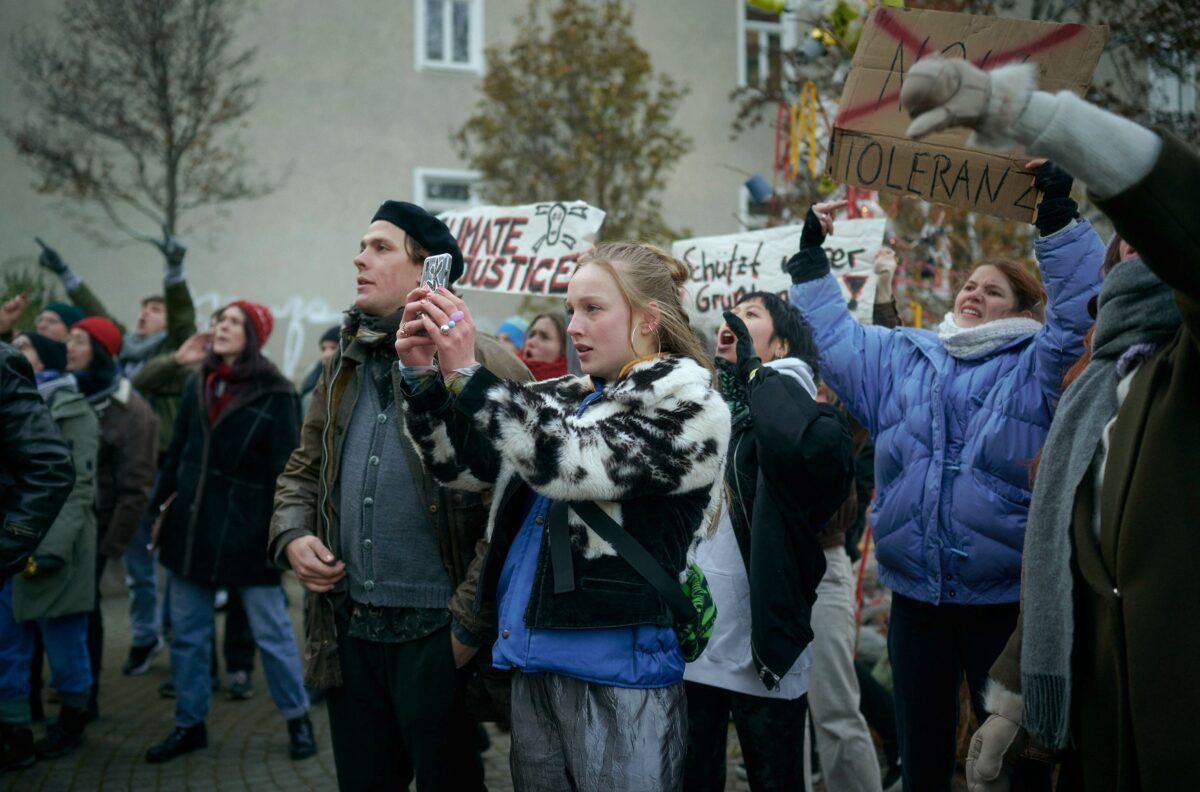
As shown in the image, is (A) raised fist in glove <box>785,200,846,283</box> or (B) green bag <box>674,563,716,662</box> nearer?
(B) green bag <box>674,563,716,662</box>

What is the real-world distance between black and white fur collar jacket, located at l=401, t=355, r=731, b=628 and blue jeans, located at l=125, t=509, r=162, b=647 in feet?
17.3

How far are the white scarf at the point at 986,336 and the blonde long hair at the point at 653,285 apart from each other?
118 centimetres

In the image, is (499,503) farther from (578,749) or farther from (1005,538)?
(1005,538)

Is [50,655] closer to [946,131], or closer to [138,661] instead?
[138,661]

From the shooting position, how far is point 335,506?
344 centimetres

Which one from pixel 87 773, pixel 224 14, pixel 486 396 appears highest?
pixel 224 14

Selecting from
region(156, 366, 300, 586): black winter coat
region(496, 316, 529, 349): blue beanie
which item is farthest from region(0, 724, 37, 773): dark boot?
region(496, 316, 529, 349): blue beanie

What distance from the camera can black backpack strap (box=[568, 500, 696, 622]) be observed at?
8.75 ft

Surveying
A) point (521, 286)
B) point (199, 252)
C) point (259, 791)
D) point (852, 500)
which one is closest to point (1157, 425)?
point (852, 500)

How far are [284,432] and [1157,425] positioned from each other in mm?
4647

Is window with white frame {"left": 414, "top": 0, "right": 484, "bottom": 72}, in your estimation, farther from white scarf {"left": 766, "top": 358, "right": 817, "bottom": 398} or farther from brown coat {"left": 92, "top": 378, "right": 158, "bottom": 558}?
white scarf {"left": 766, "top": 358, "right": 817, "bottom": 398}

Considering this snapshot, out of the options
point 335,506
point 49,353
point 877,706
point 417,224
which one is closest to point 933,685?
point 877,706

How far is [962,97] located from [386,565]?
87.6 inches

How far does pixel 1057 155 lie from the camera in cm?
176
